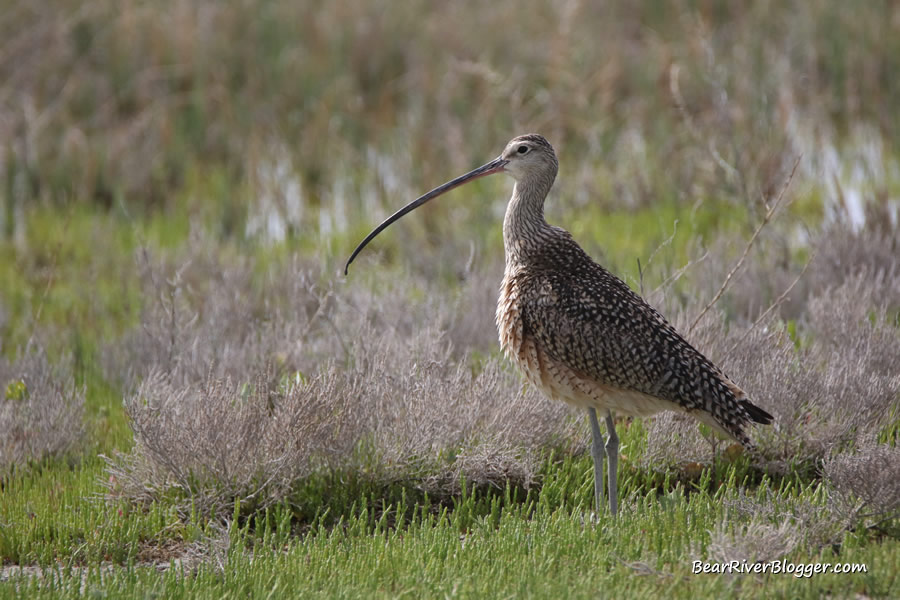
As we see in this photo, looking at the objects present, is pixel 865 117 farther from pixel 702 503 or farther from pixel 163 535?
pixel 163 535

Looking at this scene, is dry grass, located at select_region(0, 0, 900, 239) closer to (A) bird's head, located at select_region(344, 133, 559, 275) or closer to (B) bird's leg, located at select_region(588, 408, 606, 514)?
(A) bird's head, located at select_region(344, 133, 559, 275)

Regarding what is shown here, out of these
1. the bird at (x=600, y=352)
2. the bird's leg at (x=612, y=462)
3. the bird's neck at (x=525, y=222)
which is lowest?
the bird's leg at (x=612, y=462)

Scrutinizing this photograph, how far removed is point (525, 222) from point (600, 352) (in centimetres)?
103

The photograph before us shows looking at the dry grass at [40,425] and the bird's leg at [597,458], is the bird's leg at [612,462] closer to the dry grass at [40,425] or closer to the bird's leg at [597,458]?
the bird's leg at [597,458]

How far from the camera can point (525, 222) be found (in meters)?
6.30

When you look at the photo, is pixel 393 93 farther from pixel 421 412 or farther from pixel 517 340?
pixel 517 340

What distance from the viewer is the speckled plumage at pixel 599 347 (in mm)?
5453

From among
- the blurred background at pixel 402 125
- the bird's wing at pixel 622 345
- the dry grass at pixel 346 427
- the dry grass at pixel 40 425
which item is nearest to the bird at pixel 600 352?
the bird's wing at pixel 622 345

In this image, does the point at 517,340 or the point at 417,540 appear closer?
the point at 417,540

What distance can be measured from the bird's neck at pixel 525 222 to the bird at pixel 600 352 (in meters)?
0.03

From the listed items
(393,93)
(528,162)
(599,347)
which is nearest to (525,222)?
(528,162)

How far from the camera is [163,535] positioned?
5.80m

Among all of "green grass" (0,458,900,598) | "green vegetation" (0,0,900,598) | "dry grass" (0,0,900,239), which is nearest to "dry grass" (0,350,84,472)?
"green vegetation" (0,0,900,598)

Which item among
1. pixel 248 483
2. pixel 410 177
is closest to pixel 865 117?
pixel 410 177
